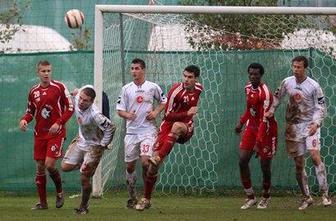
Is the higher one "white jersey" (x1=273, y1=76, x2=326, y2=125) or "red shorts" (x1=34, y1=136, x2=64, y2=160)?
"white jersey" (x1=273, y1=76, x2=326, y2=125)

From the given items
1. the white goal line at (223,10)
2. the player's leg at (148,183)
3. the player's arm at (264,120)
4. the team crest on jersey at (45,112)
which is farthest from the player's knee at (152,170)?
the white goal line at (223,10)

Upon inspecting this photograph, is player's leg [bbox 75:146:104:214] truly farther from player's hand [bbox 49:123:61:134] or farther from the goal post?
the goal post

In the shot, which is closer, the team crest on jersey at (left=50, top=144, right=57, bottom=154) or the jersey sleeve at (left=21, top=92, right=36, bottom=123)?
the team crest on jersey at (left=50, top=144, right=57, bottom=154)

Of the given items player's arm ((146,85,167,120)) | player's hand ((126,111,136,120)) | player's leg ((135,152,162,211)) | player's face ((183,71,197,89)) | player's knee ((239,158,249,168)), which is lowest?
player's leg ((135,152,162,211))

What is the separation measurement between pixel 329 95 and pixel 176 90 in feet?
14.6

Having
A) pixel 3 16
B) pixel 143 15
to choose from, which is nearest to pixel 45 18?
pixel 3 16

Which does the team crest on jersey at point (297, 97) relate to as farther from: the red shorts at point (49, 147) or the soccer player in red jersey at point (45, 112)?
the red shorts at point (49, 147)

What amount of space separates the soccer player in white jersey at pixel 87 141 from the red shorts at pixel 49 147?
0.79 ft

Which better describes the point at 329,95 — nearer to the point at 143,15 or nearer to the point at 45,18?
the point at 143,15

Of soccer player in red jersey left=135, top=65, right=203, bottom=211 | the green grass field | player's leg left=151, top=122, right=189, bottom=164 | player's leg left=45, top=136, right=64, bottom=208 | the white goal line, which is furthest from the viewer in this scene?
the white goal line

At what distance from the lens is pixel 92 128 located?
1639cm

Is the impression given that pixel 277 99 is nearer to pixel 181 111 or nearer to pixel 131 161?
pixel 181 111

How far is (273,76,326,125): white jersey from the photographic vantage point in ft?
57.8

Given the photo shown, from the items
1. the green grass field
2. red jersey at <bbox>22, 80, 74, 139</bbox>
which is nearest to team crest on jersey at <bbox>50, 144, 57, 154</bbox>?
red jersey at <bbox>22, 80, 74, 139</bbox>
